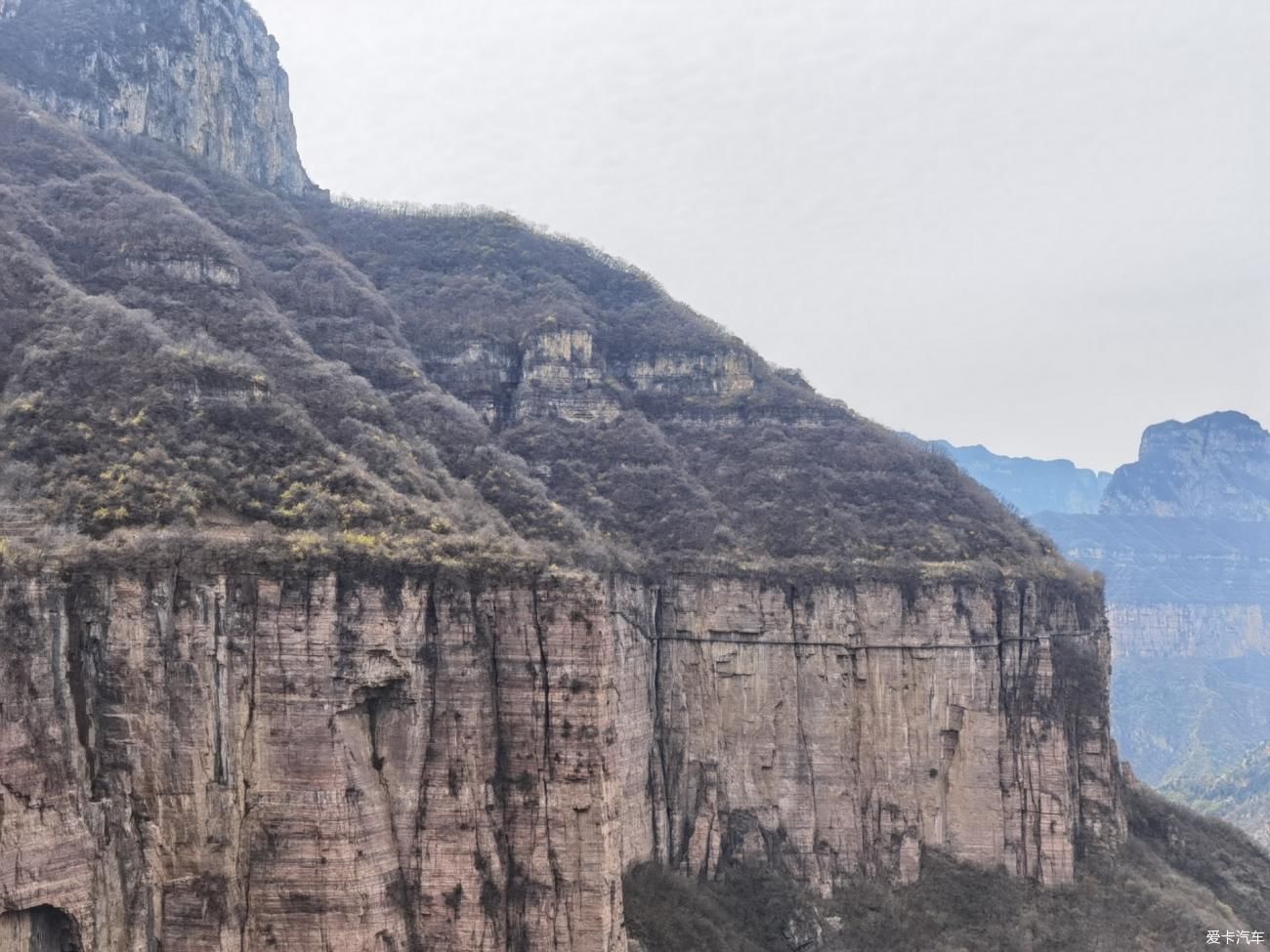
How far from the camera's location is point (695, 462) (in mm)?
76500

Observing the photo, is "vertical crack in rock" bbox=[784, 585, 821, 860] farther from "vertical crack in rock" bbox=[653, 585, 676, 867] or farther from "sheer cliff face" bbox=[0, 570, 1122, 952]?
"vertical crack in rock" bbox=[653, 585, 676, 867]

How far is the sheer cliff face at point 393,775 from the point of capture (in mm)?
35500

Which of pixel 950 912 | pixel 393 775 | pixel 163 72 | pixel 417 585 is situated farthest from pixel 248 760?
pixel 163 72

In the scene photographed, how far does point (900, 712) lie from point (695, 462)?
1965cm

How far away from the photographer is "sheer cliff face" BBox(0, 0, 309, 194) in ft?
257

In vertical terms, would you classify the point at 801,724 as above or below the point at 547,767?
below

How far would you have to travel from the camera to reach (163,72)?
82562 millimetres

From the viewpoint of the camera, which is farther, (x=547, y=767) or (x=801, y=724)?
(x=801, y=724)

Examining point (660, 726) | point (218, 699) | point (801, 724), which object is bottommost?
point (660, 726)

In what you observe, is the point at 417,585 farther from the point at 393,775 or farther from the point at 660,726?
the point at 660,726

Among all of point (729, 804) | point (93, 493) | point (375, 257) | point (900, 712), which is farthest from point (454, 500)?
point (375, 257)

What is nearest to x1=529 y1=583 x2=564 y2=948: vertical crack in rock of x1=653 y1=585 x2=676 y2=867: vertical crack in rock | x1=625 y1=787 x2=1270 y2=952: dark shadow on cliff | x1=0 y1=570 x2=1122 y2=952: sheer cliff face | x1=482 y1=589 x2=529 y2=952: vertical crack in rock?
x1=0 y1=570 x2=1122 y2=952: sheer cliff face

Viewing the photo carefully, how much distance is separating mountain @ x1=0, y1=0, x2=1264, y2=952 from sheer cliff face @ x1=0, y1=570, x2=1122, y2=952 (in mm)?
118

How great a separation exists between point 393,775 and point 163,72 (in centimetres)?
5904
